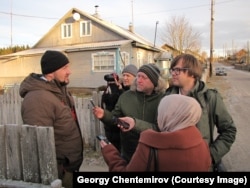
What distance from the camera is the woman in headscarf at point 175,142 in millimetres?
1774

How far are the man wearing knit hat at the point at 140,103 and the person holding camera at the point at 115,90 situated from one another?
31.9 inches

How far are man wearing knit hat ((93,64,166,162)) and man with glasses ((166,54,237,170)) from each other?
0.94 feet

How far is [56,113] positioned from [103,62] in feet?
61.8

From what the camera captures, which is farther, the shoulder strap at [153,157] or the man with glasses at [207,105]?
the man with glasses at [207,105]

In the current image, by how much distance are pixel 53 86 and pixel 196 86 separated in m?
1.38

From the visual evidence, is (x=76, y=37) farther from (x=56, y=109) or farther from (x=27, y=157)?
(x=27, y=157)

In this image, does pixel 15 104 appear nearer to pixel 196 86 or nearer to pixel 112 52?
pixel 196 86

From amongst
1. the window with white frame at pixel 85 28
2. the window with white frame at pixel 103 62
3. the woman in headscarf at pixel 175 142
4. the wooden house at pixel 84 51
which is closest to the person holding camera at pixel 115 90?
the woman in headscarf at pixel 175 142

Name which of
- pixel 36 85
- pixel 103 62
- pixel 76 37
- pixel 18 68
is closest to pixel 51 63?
pixel 36 85

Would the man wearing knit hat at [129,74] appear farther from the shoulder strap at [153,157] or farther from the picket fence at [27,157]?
the shoulder strap at [153,157]

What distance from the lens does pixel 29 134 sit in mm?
2436

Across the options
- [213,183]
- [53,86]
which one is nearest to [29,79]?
[53,86]

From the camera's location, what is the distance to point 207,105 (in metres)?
2.69

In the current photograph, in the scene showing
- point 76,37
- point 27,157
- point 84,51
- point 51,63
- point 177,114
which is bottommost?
point 27,157
